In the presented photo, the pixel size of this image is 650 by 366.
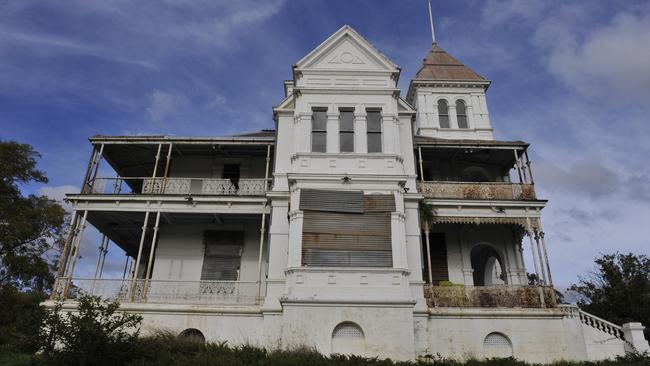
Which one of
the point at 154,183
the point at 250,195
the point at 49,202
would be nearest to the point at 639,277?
the point at 250,195

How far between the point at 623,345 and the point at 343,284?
31.9 ft

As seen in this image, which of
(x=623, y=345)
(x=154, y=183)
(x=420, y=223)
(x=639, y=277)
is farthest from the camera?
(x=639, y=277)

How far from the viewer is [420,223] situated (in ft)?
60.3

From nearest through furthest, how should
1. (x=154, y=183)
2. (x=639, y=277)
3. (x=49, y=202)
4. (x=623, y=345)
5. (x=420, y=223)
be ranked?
(x=623, y=345) < (x=420, y=223) < (x=154, y=183) < (x=639, y=277) < (x=49, y=202)

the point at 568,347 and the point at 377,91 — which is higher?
the point at 377,91

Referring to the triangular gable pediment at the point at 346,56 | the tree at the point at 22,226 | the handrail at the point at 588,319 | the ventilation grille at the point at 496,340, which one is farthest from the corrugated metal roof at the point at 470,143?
the tree at the point at 22,226

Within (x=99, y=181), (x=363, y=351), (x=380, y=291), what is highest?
(x=99, y=181)

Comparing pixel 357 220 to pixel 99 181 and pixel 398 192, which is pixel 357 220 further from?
pixel 99 181

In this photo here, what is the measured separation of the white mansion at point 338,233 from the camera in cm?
1487

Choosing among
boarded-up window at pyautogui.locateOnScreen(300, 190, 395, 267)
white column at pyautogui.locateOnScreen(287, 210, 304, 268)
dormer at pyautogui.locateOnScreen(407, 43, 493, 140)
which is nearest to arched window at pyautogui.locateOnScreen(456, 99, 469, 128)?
dormer at pyautogui.locateOnScreen(407, 43, 493, 140)

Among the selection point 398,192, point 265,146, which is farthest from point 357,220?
point 265,146

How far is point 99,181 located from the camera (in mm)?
19453

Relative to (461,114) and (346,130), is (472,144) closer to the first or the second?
(346,130)

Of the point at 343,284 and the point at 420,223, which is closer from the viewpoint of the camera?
the point at 343,284
